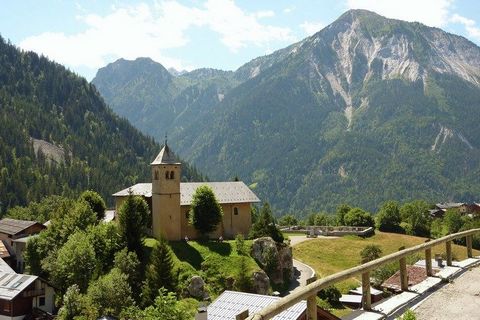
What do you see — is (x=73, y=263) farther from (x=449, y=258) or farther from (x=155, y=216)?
(x=449, y=258)

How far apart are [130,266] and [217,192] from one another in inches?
842

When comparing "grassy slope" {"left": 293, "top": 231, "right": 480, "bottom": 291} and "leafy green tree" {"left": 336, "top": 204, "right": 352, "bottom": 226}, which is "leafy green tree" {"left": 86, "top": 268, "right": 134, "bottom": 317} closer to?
"grassy slope" {"left": 293, "top": 231, "right": 480, "bottom": 291}

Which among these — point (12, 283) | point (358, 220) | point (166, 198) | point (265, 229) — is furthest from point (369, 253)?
point (12, 283)

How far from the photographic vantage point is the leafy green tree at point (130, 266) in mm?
54156

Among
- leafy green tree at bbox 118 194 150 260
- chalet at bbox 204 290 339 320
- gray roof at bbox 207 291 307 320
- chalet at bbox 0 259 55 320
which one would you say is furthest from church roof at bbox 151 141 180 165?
gray roof at bbox 207 291 307 320

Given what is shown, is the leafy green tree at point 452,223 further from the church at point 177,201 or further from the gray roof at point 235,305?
the gray roof at point 235,305

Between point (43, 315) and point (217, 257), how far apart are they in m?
21.1

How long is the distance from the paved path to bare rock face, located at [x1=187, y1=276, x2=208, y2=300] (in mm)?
40200

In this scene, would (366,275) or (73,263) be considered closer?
(366,275)

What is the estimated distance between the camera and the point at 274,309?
8.69m

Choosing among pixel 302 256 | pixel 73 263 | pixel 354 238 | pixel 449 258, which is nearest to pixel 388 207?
pixel 354 238

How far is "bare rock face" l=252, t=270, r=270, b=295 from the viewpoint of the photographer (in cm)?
5572

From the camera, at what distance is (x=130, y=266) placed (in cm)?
5428

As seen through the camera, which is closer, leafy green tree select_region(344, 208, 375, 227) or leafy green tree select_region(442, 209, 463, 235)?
leafy green tree select_region(344, 208, 375, 227)
